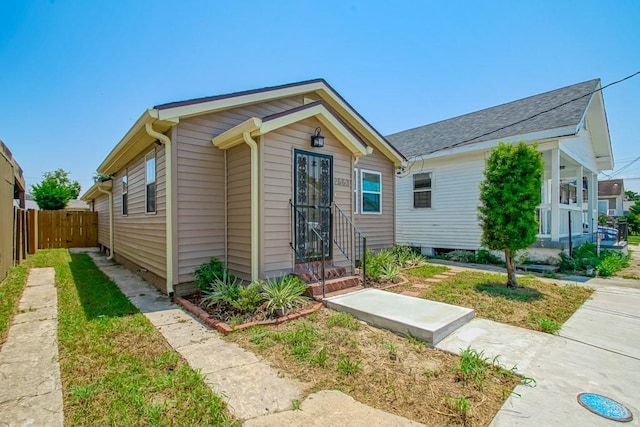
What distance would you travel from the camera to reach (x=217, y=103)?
227 inches

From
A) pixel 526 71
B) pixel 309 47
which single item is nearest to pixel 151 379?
pixel 309 47

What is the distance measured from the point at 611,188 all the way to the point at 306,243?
41696 millimetres

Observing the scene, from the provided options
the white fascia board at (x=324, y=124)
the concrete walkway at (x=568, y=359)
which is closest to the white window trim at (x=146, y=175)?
the white fascia board at (x=324, y=124)

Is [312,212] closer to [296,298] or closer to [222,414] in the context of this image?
[296,298]

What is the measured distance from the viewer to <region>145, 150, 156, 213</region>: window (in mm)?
6422

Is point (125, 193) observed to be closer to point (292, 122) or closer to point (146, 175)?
point (146, 175)

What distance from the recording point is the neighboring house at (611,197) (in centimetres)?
3256

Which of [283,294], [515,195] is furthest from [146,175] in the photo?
[515,195]

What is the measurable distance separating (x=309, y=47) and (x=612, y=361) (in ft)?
28.5

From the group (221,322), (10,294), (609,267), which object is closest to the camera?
(221,322)

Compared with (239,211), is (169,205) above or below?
above

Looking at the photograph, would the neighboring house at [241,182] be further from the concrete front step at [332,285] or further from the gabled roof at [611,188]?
the gabled roof at [611,188]

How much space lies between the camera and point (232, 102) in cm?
602

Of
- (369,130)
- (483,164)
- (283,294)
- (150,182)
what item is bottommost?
(283,294)
